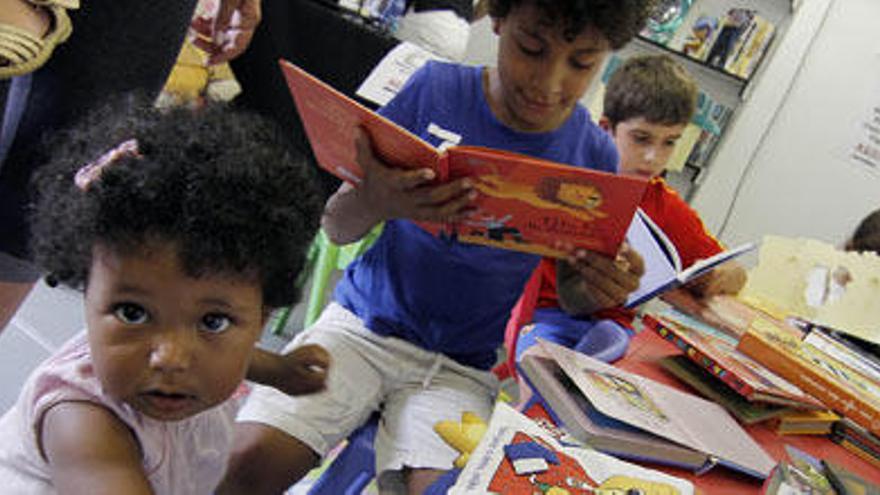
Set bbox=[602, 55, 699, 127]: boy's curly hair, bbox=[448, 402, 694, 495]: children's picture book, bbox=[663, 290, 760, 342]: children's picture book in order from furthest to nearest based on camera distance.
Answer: bbox=[602, 55, 699, 127]: boy's curly hair → bbox=[663, 290, 760, 342]: children's picture book → bbox=[448, 402, 694, 495]: children's picture book

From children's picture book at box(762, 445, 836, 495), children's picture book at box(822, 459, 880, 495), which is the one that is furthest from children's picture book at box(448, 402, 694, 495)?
children's picture book at box(822, 459, 880, 495)

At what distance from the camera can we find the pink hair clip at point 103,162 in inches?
27.0

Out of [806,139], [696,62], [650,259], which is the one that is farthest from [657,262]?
[806,139]

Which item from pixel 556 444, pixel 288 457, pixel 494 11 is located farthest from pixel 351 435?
pixel 494 11

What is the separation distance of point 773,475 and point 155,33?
0.97 m

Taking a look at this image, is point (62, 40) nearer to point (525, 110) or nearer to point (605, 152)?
point (525, 110)

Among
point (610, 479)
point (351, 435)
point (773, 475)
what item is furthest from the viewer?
point (351, 435)

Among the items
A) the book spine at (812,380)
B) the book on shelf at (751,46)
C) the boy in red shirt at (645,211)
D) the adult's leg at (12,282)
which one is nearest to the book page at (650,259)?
the boy in red shirt at (645,211)

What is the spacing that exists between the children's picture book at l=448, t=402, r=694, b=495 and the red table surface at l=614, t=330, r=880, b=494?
0.32ft

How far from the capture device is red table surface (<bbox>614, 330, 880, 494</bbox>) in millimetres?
792

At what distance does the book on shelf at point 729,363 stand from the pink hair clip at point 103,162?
842 mm

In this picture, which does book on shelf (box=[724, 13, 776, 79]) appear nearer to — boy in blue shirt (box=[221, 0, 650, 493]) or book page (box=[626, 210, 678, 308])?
boy in blue shirt (box=[221, 0, 650, 493])

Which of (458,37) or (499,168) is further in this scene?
(458,37)

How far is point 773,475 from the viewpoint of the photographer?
809 mm
